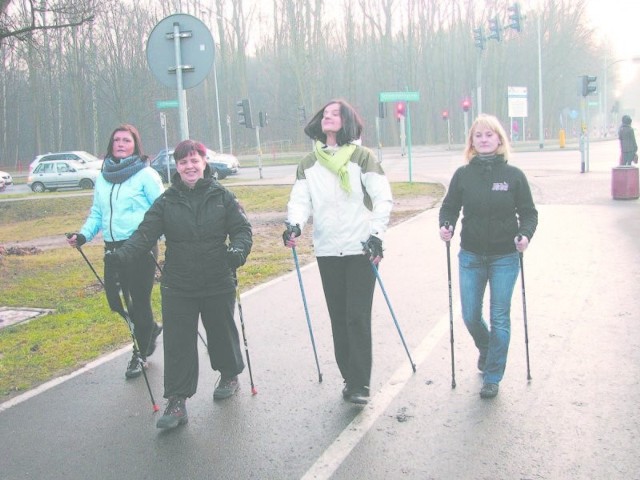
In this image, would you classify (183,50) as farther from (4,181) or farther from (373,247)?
(4,181)

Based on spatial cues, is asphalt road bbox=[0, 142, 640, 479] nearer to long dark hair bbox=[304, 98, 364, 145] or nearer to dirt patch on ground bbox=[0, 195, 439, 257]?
long dark hair bbox=[304, 98, 364, 145]

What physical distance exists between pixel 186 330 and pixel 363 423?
4.25 feet

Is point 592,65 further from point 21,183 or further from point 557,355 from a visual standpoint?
point 557,355

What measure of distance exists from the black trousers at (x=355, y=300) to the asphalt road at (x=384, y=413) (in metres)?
0.24

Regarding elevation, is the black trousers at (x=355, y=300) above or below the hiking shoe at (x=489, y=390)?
above

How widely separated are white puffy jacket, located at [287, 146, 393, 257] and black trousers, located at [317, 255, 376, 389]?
0.29 ft

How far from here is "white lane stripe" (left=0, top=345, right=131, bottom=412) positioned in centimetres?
490

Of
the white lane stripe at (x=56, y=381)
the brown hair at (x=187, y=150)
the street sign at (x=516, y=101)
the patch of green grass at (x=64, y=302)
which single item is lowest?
the white lane stripe at (x=56, y=381)

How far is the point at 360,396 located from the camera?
14.6 feet

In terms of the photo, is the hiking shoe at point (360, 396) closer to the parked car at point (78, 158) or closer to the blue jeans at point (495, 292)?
the blue jeans at point (495, 292)

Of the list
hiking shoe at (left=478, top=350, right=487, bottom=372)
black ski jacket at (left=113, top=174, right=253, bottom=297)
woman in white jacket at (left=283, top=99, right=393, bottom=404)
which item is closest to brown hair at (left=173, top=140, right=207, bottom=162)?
black ski jacket at (left=113, top=174, right=253, bottom=297)

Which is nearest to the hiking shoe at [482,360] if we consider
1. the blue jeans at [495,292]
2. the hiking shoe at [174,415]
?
the blue jeans at [495,292]

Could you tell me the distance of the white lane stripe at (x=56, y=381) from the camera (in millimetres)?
4902

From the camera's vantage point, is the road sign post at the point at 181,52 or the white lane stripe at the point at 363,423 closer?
the white lane stripe at the point at 363,423
